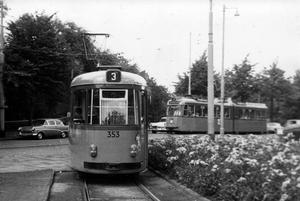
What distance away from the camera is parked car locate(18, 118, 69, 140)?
29783 millimetres

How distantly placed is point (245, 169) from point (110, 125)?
408 cm

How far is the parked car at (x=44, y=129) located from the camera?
97.7 ft

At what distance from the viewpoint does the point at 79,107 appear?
36.5 ft

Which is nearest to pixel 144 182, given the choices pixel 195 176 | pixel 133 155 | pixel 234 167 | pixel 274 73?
pixel 133 155

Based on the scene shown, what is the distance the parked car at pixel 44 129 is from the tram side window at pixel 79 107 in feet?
63.9

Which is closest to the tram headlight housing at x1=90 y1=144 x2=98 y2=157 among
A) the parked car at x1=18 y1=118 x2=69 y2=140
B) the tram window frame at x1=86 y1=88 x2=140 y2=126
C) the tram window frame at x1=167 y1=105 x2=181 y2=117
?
the tram window frame at x1=86 y1=88 x2=140 y2=126

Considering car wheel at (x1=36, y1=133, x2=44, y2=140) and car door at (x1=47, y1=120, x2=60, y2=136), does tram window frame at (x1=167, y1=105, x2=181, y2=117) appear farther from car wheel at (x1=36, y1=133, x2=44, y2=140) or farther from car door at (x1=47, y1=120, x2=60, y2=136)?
car wheel at (x1=36, y1=133, x2=44, y2=140)

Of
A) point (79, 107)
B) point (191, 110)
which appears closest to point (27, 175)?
point (79, 107)

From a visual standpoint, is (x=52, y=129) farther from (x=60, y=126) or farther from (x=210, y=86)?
(x=210, y=86)

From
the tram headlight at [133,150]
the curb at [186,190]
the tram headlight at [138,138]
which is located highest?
the tram headlight at [138,138]

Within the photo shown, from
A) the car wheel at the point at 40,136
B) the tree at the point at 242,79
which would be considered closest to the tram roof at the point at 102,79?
the tree at the point at 242,79

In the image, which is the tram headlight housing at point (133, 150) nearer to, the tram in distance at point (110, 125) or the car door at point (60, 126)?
the tram in distance at point (110, 125)

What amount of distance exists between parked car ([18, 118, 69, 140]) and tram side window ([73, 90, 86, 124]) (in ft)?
63.9

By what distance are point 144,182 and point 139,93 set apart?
93.1 inches
